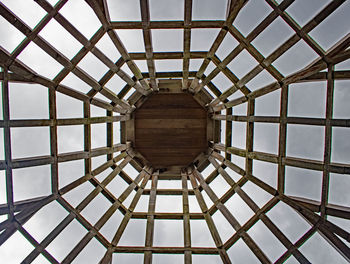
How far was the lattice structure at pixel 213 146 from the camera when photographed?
1162 centimetres

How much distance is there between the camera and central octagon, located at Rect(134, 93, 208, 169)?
17.7 metres

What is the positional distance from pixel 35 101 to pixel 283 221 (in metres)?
10.4

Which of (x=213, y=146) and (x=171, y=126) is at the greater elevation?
(x=171, y=126)

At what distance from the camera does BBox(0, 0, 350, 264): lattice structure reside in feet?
38.1

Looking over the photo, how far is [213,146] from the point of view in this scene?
1719 centimetres

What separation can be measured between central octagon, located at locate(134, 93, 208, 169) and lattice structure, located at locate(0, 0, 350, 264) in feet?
3.08

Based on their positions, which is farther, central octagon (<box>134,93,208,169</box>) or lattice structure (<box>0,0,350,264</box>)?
central octagon (<box>134,93,208,169</box>)

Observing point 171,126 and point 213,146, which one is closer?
point 213,146

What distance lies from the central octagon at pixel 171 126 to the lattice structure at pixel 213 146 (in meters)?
0.94

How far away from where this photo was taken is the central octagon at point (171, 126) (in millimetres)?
17719

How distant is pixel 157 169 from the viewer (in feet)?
60.7

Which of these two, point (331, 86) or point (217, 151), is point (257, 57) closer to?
point (331, 86)

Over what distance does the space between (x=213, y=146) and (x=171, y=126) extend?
2360mm

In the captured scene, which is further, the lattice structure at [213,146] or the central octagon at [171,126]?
the central octagon at [171,126]
